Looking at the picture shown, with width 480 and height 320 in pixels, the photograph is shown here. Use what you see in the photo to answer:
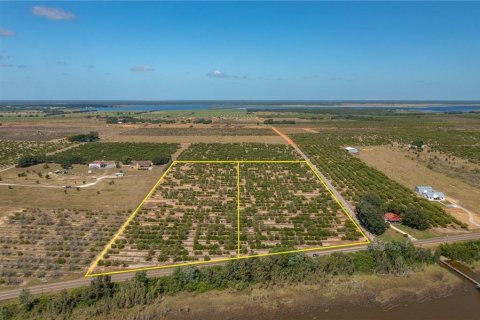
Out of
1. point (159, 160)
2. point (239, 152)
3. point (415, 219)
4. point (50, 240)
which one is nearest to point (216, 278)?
point (50, 240)

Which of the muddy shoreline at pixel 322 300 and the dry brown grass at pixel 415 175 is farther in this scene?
the dry brown grass at pixel 415 175

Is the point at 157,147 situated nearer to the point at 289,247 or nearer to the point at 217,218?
the point at 217,218

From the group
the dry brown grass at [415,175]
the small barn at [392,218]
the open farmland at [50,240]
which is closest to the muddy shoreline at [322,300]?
the open farmland at [50,240]

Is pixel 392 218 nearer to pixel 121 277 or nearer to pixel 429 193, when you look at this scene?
pixel 429 193

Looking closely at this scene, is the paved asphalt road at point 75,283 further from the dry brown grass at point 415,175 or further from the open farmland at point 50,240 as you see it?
the dry brown grass at point 415,175

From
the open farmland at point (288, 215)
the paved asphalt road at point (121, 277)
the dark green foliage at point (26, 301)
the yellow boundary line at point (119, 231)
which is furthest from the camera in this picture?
the open farmland at point (288, 215)

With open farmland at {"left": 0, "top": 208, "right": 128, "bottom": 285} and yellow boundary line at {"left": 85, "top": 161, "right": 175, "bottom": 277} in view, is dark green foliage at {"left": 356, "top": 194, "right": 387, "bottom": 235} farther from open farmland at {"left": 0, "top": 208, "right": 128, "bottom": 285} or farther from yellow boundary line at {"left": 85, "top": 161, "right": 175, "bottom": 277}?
open farmland at {"left": 0, "top": 208, "right": 128, "bottom": 285}

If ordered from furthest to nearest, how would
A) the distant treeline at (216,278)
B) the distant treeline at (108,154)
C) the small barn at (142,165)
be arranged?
the distant treeline at (108,154) < the small barn at (142,165) < the distant treeline at (216,278)
